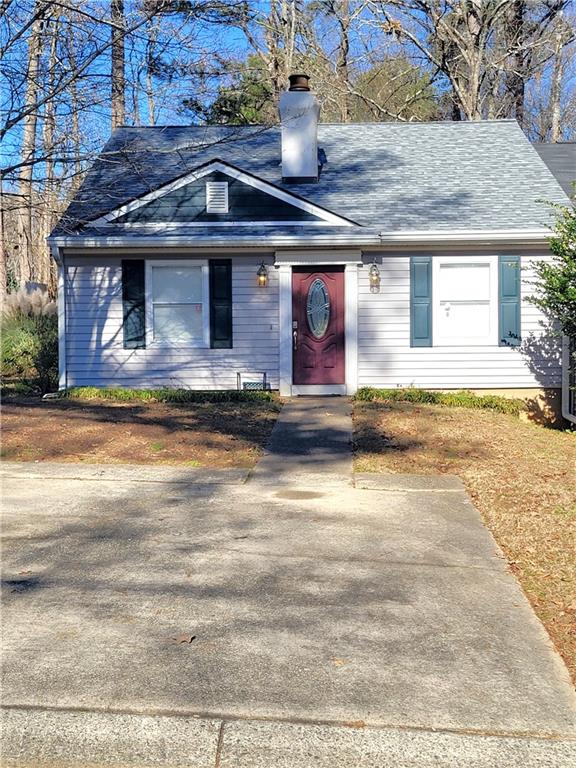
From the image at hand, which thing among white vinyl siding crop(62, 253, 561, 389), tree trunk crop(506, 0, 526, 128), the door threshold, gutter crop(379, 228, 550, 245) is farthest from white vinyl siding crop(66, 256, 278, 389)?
tree trunk crop(506, 0, 526, 128)

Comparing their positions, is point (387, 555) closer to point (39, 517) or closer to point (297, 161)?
point (39, 517)

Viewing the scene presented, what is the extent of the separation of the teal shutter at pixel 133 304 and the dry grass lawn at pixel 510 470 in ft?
13.6

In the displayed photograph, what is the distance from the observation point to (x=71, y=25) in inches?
412

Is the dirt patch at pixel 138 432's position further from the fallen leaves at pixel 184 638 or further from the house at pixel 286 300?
the fallen leaves at pixel 184 638

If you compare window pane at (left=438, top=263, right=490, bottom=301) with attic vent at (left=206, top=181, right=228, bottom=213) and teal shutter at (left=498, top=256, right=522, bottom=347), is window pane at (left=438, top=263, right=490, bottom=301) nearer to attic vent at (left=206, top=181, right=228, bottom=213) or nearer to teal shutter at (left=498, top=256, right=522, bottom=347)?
teal shutter at (left=498, top=256, right=522, bottom=347)

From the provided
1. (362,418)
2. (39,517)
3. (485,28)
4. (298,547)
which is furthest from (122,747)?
(485,28)

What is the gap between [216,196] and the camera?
14.8 meters

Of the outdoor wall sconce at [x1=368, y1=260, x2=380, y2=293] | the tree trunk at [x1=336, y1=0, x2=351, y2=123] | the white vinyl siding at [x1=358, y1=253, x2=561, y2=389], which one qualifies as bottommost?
the white vinyl siding at [x1=358, y1=253, x2=561, y2=389]

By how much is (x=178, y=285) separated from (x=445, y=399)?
4.76 meters

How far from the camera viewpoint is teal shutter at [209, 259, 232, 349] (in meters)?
14.7

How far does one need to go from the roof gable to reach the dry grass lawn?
367cm

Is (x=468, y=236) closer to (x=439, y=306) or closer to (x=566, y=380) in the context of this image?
(x=439, y=306)

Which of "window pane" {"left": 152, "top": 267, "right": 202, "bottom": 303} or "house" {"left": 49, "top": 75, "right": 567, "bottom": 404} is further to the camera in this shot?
"window pane" {"left": 152, "top": 267, "right": 202, "bottom": 303}

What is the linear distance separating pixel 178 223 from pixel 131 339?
2073 mm
